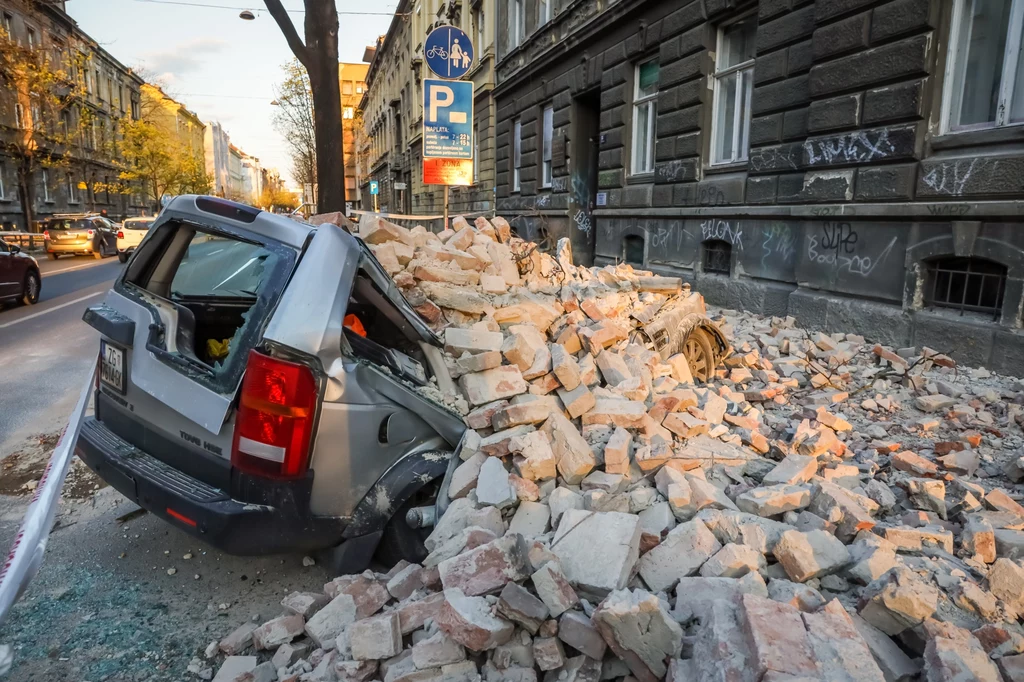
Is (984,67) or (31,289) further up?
(984,67)

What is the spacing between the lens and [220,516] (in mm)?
2613

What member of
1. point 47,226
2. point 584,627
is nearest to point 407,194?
point 47,226

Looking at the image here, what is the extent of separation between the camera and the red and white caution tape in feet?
8.95

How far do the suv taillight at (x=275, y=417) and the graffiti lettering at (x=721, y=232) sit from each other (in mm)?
8045

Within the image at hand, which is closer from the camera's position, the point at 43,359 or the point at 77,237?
the point at 43,359

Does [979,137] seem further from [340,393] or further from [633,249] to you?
[633,249]

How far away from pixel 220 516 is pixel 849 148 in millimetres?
7371

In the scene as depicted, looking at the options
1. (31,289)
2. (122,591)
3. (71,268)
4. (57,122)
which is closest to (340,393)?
(122,591)

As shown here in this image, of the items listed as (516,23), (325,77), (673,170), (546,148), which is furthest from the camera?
(516,23)

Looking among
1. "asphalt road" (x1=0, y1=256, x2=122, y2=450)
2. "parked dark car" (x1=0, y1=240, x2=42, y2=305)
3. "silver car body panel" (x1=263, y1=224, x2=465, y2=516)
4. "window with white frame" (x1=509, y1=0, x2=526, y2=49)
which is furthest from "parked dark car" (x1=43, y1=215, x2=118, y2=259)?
"silver car body panel" (x1=263, y1=224, x2=465, y2=516)

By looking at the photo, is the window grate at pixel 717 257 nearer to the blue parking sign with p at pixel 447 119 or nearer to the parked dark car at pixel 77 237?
the blue parking sign with p at pixel 447 119

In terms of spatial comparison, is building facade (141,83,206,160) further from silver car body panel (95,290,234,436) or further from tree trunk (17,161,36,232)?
silver car body panel (95,290,234,436)

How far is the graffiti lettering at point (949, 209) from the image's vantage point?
5.97 metres

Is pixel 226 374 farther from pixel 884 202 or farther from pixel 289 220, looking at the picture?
pixel 884 202
